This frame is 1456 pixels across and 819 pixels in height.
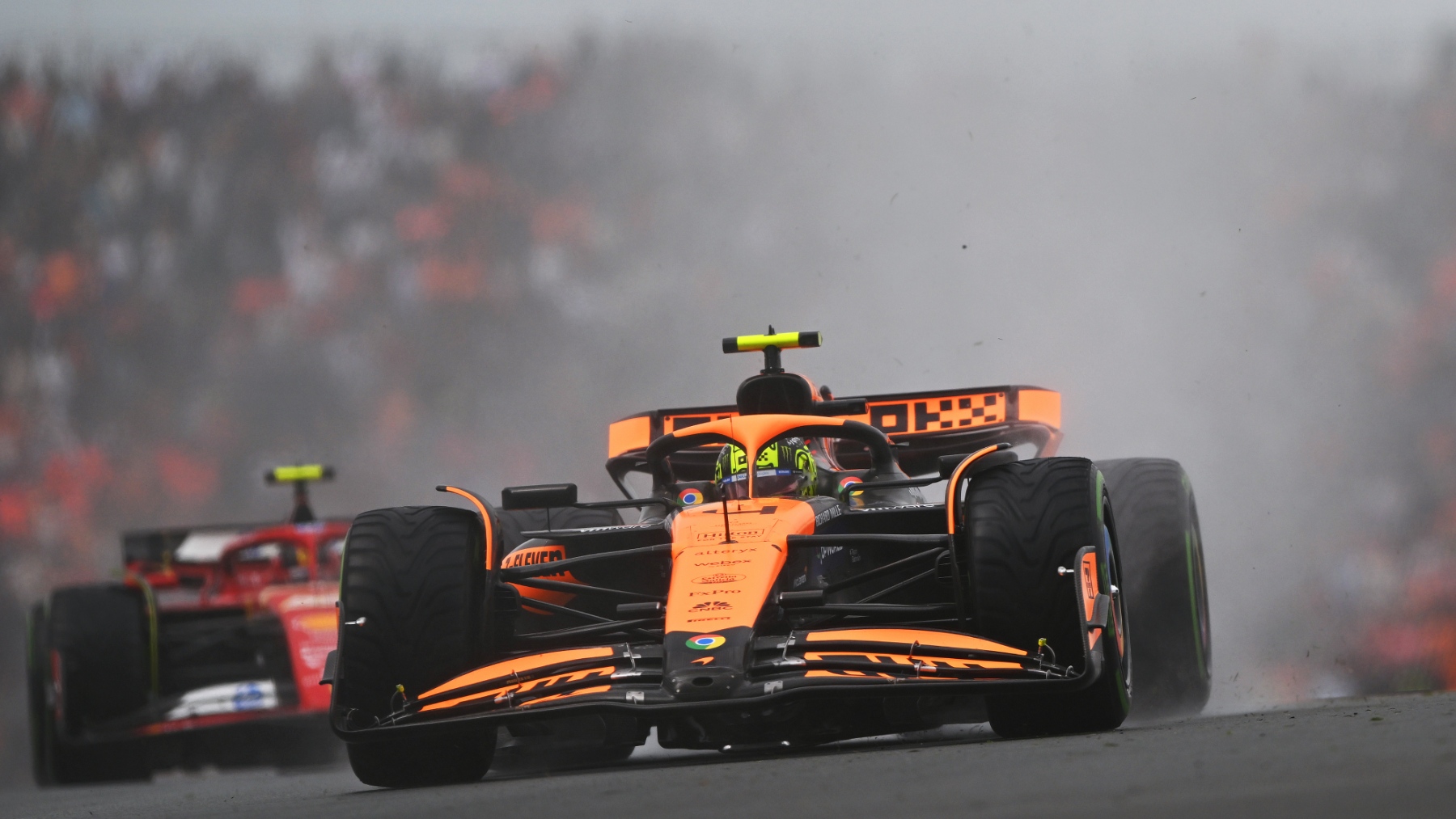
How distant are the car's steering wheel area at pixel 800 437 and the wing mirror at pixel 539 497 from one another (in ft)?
1.70

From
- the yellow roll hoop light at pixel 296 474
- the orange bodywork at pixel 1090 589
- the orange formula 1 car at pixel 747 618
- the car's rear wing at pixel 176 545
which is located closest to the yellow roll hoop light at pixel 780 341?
the orange formula 1 car at pixel 747 618

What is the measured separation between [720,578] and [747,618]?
0.98 feet

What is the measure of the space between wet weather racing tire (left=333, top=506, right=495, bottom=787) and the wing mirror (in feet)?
2.60

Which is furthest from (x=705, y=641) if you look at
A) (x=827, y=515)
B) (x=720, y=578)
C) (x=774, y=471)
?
(x=774, y=471)

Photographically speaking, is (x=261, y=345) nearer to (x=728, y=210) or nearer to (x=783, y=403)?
(x=728, y=210)

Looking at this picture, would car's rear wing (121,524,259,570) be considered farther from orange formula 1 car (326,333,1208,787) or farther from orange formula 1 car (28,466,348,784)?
orange formula 1 car (326,333,1208,787)

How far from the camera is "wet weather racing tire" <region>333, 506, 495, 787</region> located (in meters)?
5.76

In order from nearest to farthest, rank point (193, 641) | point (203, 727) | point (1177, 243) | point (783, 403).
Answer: point (783, 403) < point (203, 727) < point (193, 641) < point (1177, 243)

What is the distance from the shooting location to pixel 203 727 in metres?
10.4

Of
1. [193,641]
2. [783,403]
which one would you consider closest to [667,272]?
[193,641]

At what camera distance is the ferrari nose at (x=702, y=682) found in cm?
514

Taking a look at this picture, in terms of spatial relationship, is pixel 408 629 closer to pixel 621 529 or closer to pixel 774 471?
pixel 621 529

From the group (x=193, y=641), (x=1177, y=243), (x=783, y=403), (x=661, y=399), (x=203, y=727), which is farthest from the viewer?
(x=661, y=399)

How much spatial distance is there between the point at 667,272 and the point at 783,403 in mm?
12057
